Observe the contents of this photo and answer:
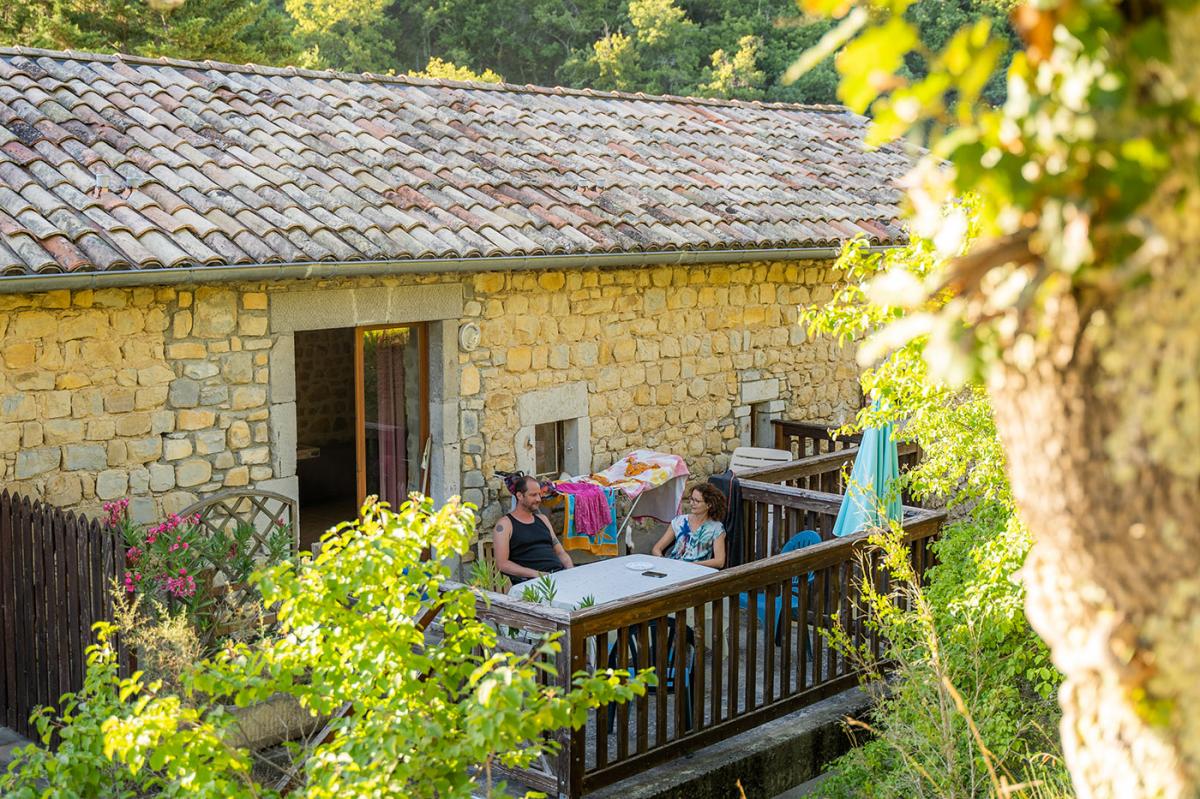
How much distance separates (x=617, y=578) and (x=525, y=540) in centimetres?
79

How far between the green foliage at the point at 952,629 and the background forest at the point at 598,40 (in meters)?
23.0

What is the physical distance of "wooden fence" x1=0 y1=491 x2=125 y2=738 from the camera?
5.68 metres

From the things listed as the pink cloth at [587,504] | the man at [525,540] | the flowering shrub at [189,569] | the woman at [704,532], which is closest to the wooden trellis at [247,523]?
the flowering shrub at [189,569]

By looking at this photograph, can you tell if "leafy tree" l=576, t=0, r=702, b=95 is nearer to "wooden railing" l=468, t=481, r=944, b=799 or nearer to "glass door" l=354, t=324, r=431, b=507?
"glass door" l=354, t=324, r=431, b=507

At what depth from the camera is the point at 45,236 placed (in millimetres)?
6062

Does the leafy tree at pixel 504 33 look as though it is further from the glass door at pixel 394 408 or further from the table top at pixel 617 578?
the table top at pixel 617 578

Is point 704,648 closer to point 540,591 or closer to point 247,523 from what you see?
point 540,591

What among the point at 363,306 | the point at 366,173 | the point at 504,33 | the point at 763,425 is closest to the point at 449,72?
the point at 504,33

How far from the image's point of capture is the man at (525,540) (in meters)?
7.36

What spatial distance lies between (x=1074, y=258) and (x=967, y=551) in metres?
4.79

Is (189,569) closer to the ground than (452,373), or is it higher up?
closer to the ground

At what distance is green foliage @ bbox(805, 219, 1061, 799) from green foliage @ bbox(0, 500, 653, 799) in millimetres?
1909

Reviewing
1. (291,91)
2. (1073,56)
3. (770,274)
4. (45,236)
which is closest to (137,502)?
(45,236)

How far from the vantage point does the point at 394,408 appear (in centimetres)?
848
